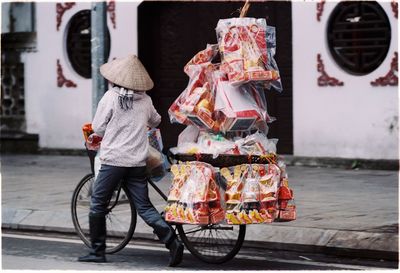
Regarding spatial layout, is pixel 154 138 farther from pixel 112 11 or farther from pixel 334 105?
pixel 112 11

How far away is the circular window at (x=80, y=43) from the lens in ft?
61.1

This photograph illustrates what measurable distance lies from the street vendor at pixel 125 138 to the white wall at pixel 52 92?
981 centimetres

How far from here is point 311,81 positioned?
52.7 ft

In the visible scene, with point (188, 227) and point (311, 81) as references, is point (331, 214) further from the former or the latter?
point (311, 81)

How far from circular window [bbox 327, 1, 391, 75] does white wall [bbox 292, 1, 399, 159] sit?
0.12 metres

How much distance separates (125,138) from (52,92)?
10.8 metres

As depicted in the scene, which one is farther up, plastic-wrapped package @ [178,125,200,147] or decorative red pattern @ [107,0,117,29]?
decorative red pattern @ [107,0,117,29]

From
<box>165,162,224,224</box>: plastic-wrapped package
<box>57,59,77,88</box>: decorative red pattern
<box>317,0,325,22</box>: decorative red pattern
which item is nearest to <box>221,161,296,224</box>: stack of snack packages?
<box>165,162,224,224</box>: plastic-wrapped package

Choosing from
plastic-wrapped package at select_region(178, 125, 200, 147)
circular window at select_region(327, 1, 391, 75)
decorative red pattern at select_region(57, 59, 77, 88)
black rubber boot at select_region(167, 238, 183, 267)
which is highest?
circular window at select_region(327, 1, 391, 75)

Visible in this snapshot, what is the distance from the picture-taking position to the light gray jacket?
8430mm

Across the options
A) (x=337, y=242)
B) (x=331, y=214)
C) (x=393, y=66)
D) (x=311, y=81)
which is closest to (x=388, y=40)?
(x=393, y=66)

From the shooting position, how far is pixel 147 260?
887 centimetres

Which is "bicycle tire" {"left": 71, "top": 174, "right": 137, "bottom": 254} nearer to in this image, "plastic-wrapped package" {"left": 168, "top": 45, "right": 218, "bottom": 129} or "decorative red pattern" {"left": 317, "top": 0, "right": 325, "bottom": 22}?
"plastic-wrapped package" {"left": 168, "top": 45, "right": 218, "bottom": 129}

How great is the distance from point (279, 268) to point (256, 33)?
194 centimetres
